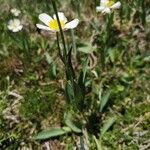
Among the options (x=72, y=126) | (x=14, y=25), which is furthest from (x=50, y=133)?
(x=14, y=25)

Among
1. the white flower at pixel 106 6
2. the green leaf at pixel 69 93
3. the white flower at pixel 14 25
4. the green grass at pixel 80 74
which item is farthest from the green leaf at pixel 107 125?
the white flower at pixel 14 25

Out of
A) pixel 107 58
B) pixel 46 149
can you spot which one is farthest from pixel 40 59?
pixel 46 149

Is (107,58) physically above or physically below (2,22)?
below

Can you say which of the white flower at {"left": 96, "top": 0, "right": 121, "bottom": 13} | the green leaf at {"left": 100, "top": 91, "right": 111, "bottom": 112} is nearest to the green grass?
the green leaf at {"left": 100, "top": 91, "right": 111, "bottom": 112}

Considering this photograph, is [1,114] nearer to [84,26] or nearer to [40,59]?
[40,59]

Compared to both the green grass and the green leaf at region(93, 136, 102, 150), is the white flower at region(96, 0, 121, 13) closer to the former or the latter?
the green grass
